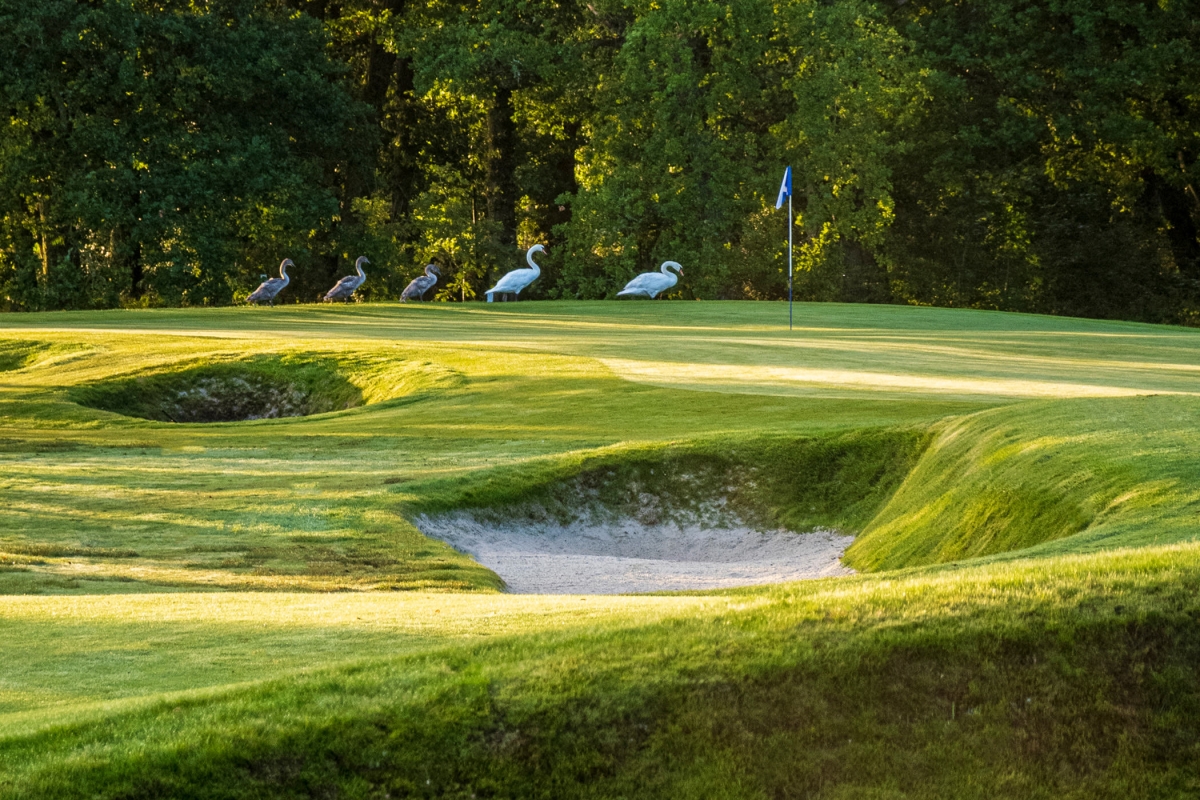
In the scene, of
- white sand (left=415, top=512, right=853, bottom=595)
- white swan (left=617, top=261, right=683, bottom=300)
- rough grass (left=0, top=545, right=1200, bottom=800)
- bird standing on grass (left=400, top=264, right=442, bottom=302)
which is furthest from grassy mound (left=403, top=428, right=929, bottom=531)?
bird standing on grass (left=400, top=264, right=442, bottom=302)

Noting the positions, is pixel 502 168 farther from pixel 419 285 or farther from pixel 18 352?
pixel 18 352

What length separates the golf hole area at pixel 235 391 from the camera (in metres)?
22.7

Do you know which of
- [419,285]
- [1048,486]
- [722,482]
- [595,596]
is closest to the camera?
[595,596]

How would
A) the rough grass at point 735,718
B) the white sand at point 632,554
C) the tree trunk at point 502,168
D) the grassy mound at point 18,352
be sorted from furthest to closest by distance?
the tree trunk at point 502,168
the grassy mound at point 18,352
the white sand at point 632,554
the rough grass at point 735,718

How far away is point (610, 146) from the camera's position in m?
48.4

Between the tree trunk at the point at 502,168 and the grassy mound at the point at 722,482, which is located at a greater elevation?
the tree trunk at the point at 502,168

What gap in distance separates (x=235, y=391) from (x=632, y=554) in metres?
11.2

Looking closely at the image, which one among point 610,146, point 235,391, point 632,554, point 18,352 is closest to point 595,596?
point 632,554

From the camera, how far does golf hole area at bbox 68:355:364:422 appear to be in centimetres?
2273

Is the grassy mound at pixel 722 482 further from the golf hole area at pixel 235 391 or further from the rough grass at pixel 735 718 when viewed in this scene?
the rough grass at pixel 735 718

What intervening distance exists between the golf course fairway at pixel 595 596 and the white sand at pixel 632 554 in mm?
236

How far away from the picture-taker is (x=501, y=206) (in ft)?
169

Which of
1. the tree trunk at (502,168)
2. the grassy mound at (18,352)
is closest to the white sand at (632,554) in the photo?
the grassy mound at (18,352)

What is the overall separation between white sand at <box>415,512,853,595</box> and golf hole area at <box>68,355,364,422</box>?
8.94 meters
